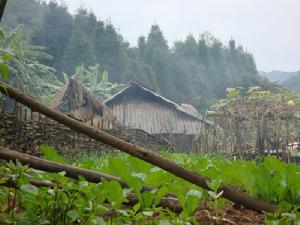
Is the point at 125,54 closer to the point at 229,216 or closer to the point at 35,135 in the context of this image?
the point at 35,135

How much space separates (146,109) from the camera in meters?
23.9

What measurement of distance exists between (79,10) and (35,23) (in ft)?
27.9

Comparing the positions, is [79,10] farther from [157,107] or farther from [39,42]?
[157,107]

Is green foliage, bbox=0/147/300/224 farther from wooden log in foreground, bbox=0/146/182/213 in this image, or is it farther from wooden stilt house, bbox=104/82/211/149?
wooden stilt house, bbox=104/82/211/149

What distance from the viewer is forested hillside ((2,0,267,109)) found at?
40.6 m

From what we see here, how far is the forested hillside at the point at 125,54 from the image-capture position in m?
40.6

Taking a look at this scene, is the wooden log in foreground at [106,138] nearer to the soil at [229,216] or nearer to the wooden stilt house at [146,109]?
the soil at [229,216]

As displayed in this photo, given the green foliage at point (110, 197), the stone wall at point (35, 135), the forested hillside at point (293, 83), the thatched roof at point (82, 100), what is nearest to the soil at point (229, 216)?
the green foliage at point (110, 197)

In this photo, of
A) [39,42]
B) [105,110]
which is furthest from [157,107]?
[39,42]

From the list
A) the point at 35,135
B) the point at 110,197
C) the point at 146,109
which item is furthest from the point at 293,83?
the point at 110,197

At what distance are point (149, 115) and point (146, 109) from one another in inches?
21.2

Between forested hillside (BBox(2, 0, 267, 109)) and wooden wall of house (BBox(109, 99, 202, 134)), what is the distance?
29.8 ft

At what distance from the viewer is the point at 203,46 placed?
202ft

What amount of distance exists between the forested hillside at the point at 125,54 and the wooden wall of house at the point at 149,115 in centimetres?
907
